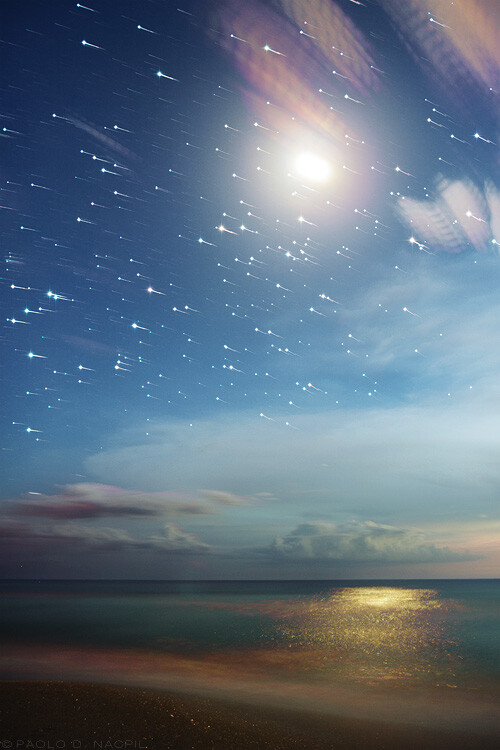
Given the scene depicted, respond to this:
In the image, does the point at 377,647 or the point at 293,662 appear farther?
the point at 377,647

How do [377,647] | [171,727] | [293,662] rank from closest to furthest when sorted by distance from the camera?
1. [171,727]
2. [293,662]
3. [377,647]

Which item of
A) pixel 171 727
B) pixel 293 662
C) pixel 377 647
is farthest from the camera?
pixel 377 647

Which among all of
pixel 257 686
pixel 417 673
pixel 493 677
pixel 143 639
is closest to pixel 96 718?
pixel 257 686

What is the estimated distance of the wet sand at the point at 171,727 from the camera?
8.84 meters

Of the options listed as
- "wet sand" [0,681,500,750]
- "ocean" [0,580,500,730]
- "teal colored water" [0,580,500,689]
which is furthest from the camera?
"teal colored water" [0,580,500,689]

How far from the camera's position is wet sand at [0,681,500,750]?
8844 millimetres

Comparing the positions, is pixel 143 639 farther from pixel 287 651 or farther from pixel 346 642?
pixel 346 642

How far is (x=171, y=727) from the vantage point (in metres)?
9.66

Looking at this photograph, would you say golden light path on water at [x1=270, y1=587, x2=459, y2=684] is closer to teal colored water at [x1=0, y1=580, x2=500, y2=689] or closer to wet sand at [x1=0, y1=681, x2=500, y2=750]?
teal colored water at [x1=0, y1=580, x2=500, y2=689]

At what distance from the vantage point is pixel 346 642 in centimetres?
2877

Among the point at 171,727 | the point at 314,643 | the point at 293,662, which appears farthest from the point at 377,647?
the point at 171,727

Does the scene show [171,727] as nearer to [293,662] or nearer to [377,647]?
[293,662]

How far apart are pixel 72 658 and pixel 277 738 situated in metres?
17.1

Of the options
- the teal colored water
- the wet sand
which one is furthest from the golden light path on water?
the wet sand
